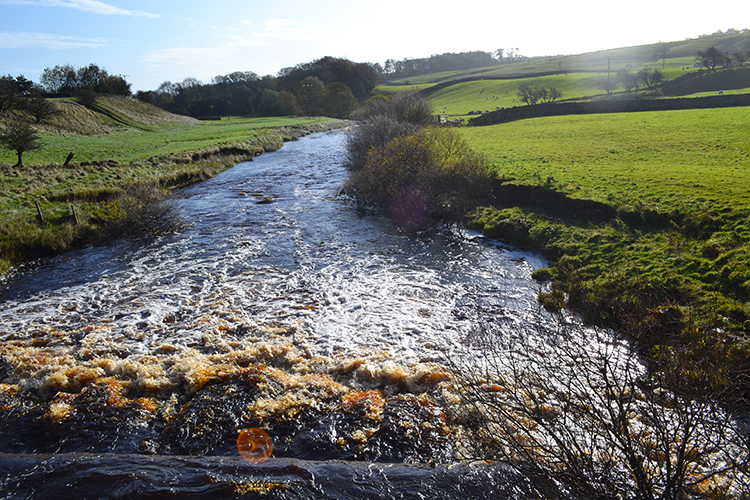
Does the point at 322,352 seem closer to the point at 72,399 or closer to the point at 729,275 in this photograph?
the point at 72,399

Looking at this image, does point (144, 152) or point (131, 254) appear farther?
point (144, 152)

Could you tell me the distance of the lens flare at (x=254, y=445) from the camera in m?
6.11

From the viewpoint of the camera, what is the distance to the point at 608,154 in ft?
78.7

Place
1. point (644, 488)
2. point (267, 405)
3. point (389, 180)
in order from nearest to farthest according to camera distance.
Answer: point (644, 488) < point (267, 405) < point (389, 180)

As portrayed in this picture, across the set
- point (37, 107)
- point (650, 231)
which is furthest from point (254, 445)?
point (37, 107)

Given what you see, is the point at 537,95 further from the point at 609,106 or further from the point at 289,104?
the point at 289,104

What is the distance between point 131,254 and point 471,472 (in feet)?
47.9

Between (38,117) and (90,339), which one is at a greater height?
(38,117)

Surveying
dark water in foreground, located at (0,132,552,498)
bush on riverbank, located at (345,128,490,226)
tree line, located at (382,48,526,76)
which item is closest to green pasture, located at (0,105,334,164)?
dark water in foreground, located at (0,132,552,498)

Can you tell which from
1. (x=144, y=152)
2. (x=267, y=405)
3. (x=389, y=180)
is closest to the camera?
(x=267, y=405)

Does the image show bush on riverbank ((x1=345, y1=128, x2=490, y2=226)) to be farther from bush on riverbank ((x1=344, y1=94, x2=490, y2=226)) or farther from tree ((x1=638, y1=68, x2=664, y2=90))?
tree ((x1=638, y1=68, x2=664, y2=90))

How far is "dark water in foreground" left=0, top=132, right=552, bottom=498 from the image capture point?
18.6 feet

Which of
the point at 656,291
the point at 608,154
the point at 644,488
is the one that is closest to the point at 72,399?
the point at 644,488

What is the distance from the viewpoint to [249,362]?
8.79 m
